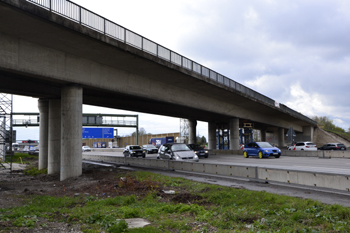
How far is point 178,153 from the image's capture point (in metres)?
21.3

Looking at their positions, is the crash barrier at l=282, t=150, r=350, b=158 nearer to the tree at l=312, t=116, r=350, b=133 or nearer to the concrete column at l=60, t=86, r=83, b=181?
the concrete column at l=60, t=86, r=83, b=181

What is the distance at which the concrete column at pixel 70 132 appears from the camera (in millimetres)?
18125

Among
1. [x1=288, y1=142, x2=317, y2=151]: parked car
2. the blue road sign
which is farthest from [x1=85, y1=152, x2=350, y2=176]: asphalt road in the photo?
the blue road sign

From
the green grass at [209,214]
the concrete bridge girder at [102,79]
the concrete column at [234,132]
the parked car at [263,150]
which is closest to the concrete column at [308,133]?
the concrete column at [234,132]

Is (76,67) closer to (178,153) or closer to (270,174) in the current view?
(178,153)

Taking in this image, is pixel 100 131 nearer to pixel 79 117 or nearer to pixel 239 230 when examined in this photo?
pixel 79 117

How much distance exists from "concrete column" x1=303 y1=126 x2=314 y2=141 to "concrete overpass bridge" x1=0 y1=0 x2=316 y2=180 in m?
53.1

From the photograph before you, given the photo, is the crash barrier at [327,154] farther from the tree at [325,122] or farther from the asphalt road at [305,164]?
the tree at [325,122]

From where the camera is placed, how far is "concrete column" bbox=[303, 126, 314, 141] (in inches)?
2996

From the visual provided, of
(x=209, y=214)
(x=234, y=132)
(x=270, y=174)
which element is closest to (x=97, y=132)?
(x=234, y=132)

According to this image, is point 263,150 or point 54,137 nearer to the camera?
point 54,137

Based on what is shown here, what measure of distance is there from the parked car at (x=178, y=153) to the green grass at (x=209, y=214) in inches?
409

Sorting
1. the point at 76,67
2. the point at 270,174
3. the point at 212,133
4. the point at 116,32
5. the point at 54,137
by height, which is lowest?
the point at 270,174

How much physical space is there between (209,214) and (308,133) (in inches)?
3031
